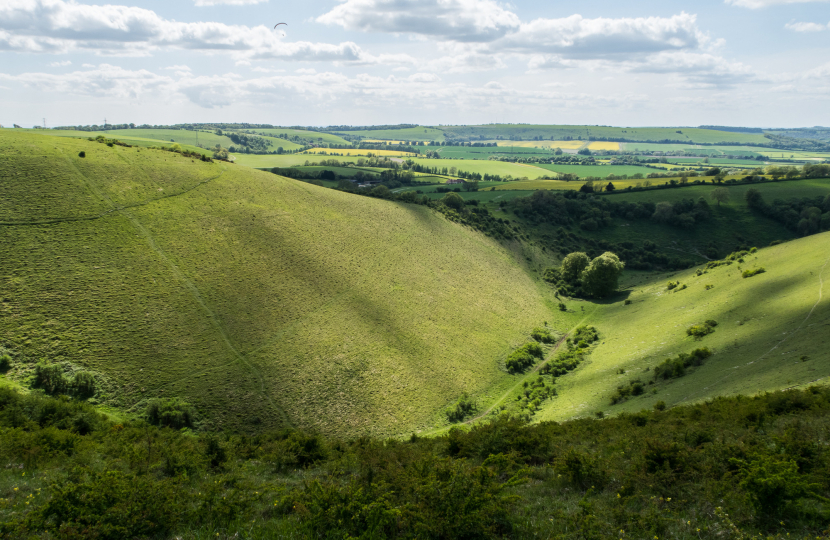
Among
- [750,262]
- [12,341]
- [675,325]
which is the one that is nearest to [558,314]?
[675,325]

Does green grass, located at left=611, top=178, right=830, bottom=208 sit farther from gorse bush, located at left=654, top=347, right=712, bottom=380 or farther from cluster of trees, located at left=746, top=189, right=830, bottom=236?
gorse bush, located at left=654, top=347, right=712, bottom=380

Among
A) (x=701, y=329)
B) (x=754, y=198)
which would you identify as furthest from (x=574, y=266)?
(x=754, y=198)

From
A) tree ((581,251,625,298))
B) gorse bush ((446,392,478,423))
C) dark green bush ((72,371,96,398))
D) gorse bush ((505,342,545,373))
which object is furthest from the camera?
tree ((581,251,625,298))

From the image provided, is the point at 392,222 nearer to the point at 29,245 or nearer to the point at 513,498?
the point at 29,245

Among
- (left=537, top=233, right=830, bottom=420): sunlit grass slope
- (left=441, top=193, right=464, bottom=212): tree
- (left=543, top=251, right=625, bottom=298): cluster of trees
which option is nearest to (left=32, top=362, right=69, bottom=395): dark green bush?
(left=537, top=233, right=830, bottom=420): sunlit grass slope

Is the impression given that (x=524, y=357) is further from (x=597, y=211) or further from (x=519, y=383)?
(x=597, y=211)

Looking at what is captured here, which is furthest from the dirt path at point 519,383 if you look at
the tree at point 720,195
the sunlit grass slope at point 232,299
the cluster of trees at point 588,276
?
the tree at point 720,195
